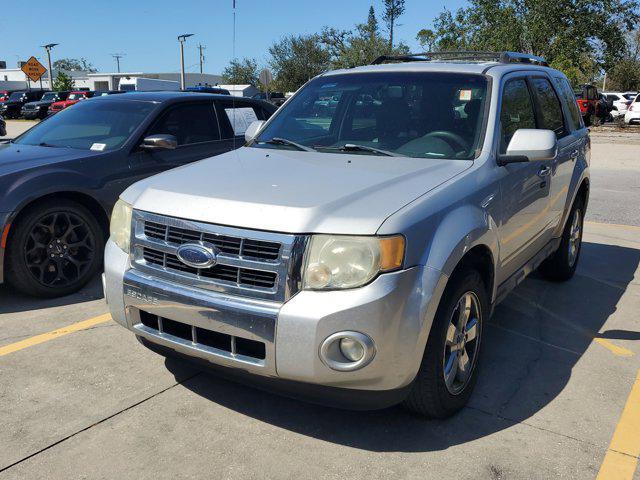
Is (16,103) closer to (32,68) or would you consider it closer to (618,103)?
(32,68)

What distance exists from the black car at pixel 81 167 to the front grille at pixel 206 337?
2.23m

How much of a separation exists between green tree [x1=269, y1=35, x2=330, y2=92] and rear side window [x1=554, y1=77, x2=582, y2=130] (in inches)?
2491

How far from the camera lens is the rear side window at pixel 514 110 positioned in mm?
3776

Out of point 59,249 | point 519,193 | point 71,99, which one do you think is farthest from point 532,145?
point 71,99

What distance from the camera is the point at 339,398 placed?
106 inches

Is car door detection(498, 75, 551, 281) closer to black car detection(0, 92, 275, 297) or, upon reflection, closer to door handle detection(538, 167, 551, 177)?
door handle detection(538, 167, 551, 177)

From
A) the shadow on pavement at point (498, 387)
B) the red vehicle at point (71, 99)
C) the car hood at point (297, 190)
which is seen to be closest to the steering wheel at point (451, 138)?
the car hood at point (297, 190)

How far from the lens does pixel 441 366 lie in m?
2.94

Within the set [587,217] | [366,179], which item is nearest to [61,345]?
[366,179]

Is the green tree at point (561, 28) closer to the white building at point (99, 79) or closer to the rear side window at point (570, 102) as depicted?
the rear side window at point (570, 102)

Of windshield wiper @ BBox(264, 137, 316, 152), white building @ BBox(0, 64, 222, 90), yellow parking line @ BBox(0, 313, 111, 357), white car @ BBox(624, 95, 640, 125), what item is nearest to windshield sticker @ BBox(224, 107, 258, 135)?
windshield wiper @ BBox(264, 137, 316, 152)

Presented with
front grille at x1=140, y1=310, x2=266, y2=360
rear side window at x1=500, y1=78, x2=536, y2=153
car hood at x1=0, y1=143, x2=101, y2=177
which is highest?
rear side window at x1=500, y1=78, x2=536, y2=153

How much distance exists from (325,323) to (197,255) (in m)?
0.69

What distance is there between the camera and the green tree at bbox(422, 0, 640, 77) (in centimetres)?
3294
